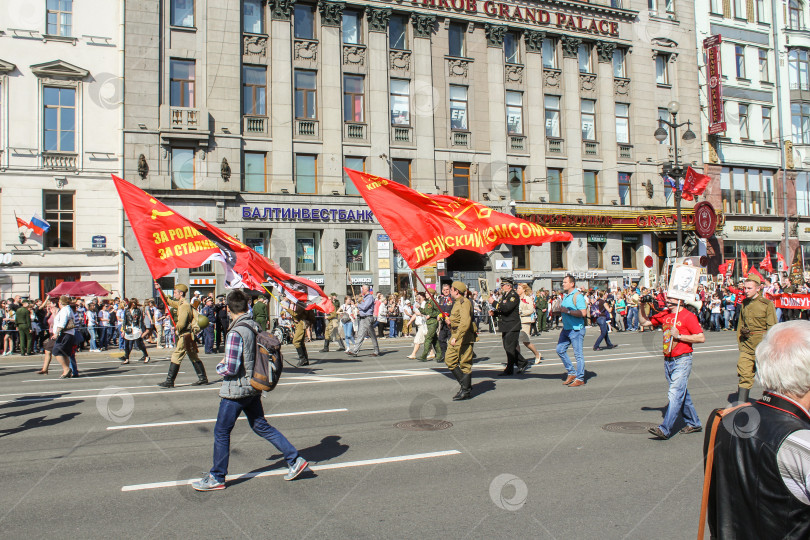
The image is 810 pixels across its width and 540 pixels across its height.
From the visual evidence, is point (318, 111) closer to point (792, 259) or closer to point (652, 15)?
point (652, 15)

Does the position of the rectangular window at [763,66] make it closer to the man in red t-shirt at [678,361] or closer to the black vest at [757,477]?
the man in red t-shirt at [678,361]

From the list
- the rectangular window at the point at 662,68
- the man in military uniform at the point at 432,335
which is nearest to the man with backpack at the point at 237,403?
the man in military uniform at the point at 432,335

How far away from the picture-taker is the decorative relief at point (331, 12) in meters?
30.5

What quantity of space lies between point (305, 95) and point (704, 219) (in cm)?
2380

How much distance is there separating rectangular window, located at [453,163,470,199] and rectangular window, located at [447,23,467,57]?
590 cm

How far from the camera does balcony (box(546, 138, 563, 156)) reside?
35.4 m

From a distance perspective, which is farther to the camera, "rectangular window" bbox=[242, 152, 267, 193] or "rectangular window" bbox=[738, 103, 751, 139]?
"rectangular window" bbox=[738, 103, 751, 139]

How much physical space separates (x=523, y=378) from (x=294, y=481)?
23.4 feet

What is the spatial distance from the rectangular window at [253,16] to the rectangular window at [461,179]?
11438 mm

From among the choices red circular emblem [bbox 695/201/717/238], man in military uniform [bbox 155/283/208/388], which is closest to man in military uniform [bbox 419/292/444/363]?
man in military uniform [bbox 155/283/208/388]

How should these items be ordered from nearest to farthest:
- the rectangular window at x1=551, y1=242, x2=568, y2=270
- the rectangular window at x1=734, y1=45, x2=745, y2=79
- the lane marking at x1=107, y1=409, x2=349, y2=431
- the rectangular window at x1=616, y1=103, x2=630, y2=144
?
the lane marking at x1=107, y1=409, x2=349, y2=431 → the rectangular window at x1=551, y1=242, x2=568, y2=270 → the rectangular window at x1=616, y1=103, x2=630, y2=144 → the rectangular window at x1=734, y1=45, x2=745, y2=79

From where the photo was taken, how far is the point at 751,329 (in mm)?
9133

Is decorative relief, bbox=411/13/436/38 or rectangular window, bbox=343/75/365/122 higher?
decorative relief, bbox=411/13/436/38

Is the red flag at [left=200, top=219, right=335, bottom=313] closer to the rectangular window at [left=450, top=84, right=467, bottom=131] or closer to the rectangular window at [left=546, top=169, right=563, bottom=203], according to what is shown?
the rectangular window at [left=450, top=84, right=467, bottom=131]
